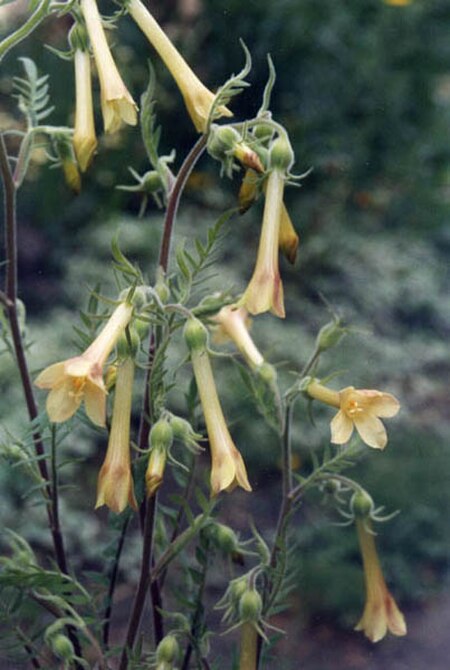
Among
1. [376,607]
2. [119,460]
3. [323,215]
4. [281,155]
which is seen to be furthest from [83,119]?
[323,215]

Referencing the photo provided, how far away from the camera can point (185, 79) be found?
72cm

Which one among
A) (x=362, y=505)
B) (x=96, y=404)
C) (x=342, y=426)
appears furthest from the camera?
(x=362, y=505)

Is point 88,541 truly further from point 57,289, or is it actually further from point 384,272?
point 384,272

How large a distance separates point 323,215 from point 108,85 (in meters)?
2.20

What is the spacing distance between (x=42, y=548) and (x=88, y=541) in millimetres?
138

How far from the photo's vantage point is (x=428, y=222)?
3.03m

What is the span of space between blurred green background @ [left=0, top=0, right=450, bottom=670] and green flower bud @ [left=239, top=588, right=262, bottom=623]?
1452 mm

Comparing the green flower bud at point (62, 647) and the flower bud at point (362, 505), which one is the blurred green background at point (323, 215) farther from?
the green flower bud at point (62, 647)

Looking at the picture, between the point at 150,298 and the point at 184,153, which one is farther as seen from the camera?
the point at 184,153

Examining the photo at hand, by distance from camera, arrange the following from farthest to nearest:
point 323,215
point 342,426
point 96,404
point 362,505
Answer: point 323,215 < point 362,505 < point 342,426 < point 96,404

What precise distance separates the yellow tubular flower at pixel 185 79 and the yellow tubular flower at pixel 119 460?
0.18 metres

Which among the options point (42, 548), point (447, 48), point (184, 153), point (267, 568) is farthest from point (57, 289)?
point (267, 568)

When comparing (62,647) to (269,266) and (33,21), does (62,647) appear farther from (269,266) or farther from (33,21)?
(33,21)

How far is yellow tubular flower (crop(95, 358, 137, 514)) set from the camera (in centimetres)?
64
